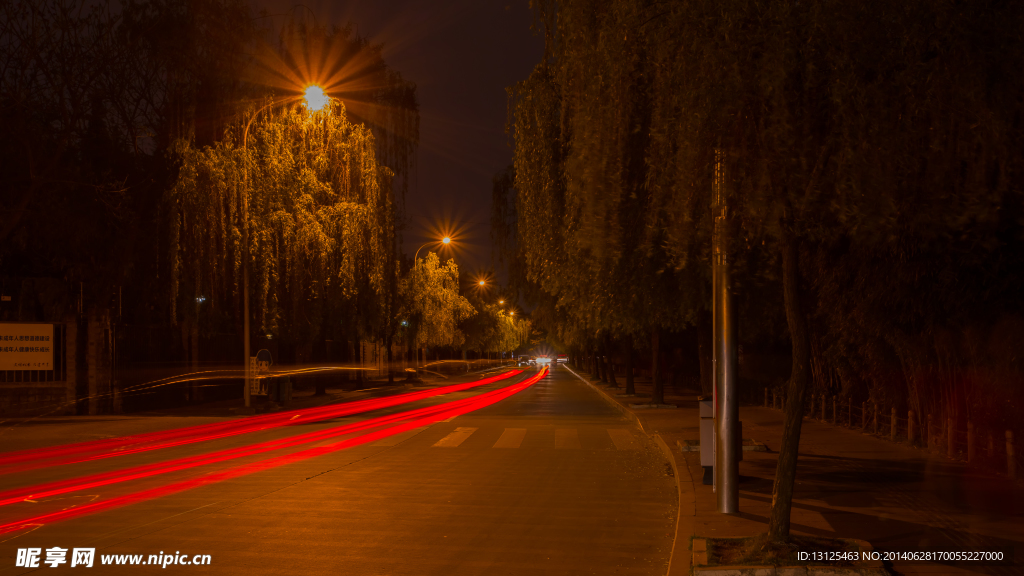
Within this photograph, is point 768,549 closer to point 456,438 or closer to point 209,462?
point 209,462

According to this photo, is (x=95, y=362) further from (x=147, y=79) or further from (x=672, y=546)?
(x=672, y=546)

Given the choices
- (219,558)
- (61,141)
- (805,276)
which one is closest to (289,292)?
(61,141)

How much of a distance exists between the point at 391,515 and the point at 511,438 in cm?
960

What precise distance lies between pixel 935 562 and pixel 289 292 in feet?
77.5

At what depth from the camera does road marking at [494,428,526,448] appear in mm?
17891

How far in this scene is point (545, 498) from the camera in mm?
11141

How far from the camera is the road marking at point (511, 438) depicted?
17.9 metres

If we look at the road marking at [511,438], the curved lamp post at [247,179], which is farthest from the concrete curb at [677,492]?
the curved lamp post at [247,179]

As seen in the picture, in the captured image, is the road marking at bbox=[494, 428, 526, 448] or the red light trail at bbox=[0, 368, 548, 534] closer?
the red light trail at bbox=[0, 368, 548, 534]

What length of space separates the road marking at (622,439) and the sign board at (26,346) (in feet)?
56.8

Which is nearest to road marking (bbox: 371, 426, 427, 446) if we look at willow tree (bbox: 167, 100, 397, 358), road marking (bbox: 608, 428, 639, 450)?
road marking (bbox: 608, 428, 639, 450)

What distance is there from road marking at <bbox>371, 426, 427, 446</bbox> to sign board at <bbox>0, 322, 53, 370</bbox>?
1246cm

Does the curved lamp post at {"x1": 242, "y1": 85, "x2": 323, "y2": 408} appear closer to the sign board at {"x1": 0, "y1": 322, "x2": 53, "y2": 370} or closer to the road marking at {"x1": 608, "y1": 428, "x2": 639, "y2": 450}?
the sign board at {"x1": 0, "y1": 322, "x2": 53, "y2": 370}

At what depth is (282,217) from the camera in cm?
2669
